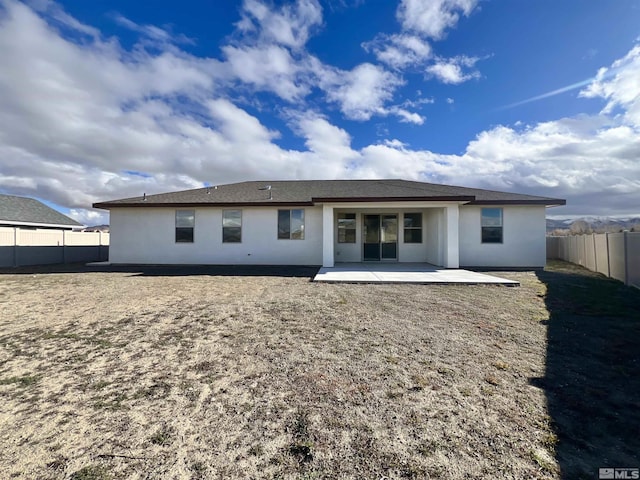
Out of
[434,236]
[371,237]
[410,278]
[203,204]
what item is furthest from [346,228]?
[203,204]

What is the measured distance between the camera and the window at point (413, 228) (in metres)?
14.1

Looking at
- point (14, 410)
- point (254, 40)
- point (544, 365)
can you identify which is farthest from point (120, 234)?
point (544, 365)

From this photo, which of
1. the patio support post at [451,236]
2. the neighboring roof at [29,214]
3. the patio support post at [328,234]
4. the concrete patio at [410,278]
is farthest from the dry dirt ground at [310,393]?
the neighboring roof at [29,214]

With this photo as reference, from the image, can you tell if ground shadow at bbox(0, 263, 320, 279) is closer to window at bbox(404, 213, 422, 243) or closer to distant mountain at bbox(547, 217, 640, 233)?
window at bbox(404, 213, 422, 243)

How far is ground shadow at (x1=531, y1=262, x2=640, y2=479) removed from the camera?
2.08 m

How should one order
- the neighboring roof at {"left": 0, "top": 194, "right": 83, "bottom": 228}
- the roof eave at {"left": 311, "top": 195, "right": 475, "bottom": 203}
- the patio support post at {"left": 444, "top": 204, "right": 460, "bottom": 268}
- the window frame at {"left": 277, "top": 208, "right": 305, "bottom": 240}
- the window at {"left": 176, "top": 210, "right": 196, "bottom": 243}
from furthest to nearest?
the neighboring roof at {"left": 0, "top": 194, "right": 83, "bottom": 228} → the window at {"left": 176, "top": 210, "right": 196, "bottom": 243} → the window frame at {"left": 277, "top": 208, "right": 305, "bottom": 240} → the patio support post at {"left": 444, "top": 204, "right": 460, "bottom": 268} → the roof eave at {"left": 311, "top": 195, "right": 475, "bottom": 203}

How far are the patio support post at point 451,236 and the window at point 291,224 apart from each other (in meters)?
5.83

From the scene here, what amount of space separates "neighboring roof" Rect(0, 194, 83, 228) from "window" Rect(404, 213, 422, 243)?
→ 24.6 metres

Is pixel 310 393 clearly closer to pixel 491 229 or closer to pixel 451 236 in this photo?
pixel 451 236

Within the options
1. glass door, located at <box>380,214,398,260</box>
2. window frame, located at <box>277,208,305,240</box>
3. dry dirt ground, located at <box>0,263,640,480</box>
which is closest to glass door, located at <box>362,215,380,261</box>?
glass door, located at <box>380,214,398,260</box>

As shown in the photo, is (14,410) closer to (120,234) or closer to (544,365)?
(544,365)

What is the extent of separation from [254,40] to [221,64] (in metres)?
1.88

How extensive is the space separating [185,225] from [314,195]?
590 cm

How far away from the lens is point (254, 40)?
1021 cm
